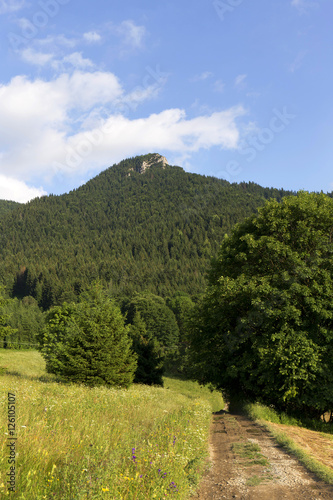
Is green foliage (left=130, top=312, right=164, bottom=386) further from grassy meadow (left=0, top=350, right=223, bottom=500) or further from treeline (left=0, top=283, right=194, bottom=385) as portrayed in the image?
grassy meadow (left=0, top=350, right=223, bottom=500)

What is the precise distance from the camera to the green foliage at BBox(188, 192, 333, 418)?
16984mm

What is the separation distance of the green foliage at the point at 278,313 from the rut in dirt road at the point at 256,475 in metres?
7.48

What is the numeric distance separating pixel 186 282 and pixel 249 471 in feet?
545

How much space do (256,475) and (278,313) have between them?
11.3 metres

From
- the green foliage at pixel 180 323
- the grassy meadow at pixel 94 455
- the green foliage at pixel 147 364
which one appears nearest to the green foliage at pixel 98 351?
the grassy meadow at pixel 94 455

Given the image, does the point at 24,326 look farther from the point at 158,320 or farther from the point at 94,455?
the point at 94,455

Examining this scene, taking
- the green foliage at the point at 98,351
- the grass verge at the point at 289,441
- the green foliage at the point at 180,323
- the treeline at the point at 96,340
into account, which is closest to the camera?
the grass verge at the point at 289,441

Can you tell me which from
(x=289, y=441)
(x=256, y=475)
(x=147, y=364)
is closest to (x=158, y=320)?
(x=147, y=364)

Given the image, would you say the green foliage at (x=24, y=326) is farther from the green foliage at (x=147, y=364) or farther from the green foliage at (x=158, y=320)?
the green foliage at (x=147, y=364)

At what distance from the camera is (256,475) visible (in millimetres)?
6906

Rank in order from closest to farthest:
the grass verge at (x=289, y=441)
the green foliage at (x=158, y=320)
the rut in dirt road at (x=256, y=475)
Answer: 1. the rut in dirt road at (x=256, y=475)
2. the grass verge at (x=289, y=441)
3. the green foliage at (x=158, y=320)

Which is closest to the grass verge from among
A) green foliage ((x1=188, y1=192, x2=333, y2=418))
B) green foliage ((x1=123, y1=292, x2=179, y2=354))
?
green foliage ((x1=188, y1=192, x2=333, y2=418))

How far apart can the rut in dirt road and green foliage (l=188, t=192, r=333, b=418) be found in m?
7.48

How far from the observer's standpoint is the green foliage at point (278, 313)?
1698 cm
